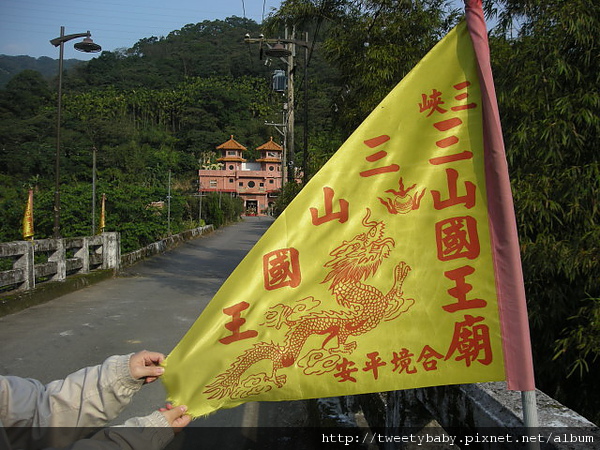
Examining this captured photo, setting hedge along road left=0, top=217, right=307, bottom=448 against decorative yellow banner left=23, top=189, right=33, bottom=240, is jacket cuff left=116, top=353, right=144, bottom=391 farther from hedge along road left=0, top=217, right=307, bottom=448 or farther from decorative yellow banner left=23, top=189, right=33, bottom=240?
decorative yellow banner left=23, top=189, right=33, bottom=240

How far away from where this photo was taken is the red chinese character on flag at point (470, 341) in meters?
1.54

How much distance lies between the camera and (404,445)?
2.52m

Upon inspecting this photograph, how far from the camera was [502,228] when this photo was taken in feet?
4.97

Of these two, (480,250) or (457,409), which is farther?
(457,409)

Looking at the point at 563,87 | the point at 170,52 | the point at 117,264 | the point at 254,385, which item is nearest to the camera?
the point at 254,385

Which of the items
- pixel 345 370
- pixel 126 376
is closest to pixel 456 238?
pixel 345 370

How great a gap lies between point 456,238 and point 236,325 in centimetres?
73

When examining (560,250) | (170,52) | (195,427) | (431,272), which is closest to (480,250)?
(431,272)

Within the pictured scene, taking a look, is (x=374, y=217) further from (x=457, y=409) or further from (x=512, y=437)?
(x=457, y=409)

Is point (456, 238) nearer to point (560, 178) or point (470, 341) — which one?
point (470, 341)

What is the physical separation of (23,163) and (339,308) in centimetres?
5917

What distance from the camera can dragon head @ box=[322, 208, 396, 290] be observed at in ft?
5.17

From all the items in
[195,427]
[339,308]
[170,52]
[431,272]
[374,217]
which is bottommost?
[195,427]

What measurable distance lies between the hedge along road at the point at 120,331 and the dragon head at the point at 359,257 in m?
2.60
